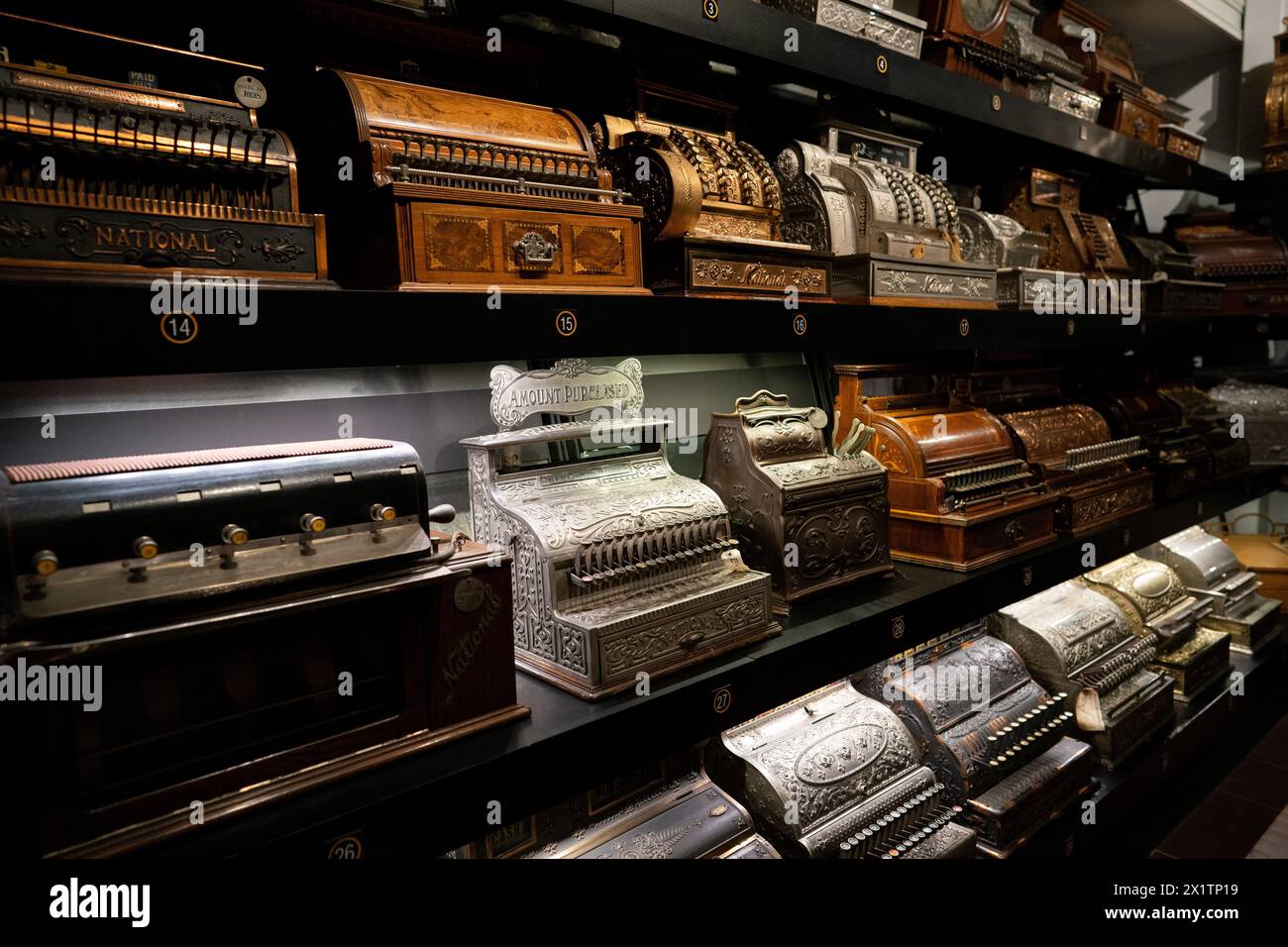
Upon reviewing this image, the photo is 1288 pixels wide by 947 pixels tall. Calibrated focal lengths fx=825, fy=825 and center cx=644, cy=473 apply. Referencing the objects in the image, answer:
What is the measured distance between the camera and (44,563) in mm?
1078

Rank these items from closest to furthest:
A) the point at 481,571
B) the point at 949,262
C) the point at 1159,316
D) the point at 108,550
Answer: the point at 108,550, the point at 481,571, the point at 949,262, the point at 1159,316

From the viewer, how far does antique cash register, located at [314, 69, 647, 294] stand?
1.47m

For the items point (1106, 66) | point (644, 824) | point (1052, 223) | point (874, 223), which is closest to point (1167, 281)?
point (1052, 223)

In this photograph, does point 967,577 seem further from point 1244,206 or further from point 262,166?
point 1244,206

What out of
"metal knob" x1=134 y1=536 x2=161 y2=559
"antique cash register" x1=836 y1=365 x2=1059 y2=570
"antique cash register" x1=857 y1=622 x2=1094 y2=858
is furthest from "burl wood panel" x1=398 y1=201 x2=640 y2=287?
"antique cash register" x1=857 y1=622 x2=1094 y2=858

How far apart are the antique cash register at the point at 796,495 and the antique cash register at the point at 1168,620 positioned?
1.67m

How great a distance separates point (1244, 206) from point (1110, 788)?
389cm

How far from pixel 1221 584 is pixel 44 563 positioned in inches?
182

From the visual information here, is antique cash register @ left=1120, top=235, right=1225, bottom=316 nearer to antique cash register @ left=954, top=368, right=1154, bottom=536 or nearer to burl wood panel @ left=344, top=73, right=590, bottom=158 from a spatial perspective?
antique cash register @ left=954, top=368, right=1154, bottom=536

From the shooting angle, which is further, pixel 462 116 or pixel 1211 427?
pixel 1211 427

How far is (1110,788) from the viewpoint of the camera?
291 centimetres

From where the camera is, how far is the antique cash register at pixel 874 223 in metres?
2.36

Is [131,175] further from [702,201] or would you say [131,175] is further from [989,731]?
[989,731]
